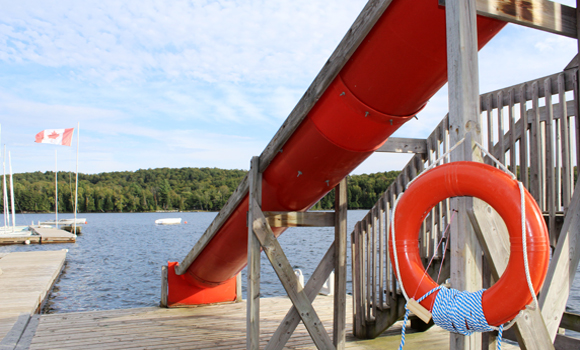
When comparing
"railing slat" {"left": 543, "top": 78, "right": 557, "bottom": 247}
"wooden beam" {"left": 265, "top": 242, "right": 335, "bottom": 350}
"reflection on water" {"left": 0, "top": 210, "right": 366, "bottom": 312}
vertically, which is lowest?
"reflection on water" {"left": 0, "top": 210, "right": 366, "bottom": 312}

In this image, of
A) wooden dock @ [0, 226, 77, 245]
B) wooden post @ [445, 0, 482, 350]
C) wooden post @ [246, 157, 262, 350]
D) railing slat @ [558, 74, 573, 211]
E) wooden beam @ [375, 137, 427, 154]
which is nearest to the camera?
wooden post @ [445, 0, 482, 350]

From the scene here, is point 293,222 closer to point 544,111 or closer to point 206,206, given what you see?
point 544,111

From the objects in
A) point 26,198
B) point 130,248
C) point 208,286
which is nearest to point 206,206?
point 26,198

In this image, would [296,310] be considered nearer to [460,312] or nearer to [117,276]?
[460,312]

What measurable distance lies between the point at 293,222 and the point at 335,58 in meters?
2.08

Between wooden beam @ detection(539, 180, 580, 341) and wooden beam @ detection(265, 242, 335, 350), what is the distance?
2388 millimetres

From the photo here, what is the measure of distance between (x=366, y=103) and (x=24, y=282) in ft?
38.5

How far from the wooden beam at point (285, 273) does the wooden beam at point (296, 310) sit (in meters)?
0.12

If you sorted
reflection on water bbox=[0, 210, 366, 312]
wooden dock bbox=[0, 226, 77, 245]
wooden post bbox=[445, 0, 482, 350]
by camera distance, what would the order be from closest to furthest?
wooden post bbox=[445, 0, 482, 350]
reflection on water bbox=[0, 210, 366, 312]
wooden dock bbox=[0, 226, 77, 245]

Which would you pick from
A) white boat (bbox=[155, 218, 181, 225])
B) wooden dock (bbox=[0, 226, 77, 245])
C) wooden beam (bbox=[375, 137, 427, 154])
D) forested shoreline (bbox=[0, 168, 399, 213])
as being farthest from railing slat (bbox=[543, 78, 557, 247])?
forested shoreline (bbox=[0, 168, 399, 213])

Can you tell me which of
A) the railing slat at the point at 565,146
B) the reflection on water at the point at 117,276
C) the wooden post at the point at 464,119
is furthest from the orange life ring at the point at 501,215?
the reflection on water at the point at 117,276

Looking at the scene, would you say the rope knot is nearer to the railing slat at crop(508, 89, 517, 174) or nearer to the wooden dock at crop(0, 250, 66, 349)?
the railing slat at crop(508, 89, 517, 174)

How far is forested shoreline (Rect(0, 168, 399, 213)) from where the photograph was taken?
94938 mm

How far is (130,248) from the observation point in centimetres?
3347
